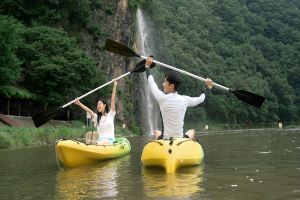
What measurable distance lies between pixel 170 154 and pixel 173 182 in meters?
1.35

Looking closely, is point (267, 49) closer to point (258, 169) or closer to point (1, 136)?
point (1, 136)

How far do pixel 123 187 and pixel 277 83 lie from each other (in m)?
87.4

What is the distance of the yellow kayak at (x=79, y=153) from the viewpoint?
35.1ft

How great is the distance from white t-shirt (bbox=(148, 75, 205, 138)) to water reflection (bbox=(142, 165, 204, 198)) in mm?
781

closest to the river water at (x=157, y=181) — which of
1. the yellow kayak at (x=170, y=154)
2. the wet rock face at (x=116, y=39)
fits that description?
the yellow kayak at (x=170, y=154)

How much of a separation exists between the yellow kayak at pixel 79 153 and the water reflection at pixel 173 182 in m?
1.83

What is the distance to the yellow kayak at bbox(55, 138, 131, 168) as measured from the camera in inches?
421

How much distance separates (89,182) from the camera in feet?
27.0

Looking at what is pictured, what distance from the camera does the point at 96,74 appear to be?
38.8 meters

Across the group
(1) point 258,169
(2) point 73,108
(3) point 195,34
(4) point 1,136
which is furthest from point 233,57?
(1) point 258,169

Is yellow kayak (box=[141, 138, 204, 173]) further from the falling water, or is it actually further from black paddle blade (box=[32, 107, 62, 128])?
the falling water

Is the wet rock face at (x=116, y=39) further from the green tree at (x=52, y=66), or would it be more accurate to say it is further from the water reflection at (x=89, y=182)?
the water reflection at (x=89, y=182)

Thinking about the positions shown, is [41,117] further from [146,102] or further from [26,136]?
[146,102]

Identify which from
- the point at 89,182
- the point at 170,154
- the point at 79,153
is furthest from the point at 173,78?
the point at 79,153
